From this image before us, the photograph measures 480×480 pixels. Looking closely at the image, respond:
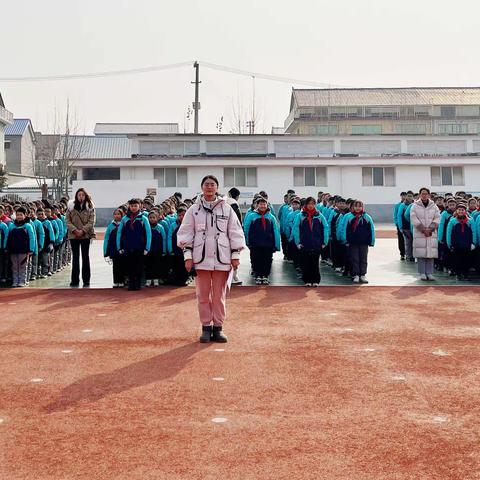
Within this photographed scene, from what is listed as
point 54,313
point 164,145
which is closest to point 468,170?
point 164,145

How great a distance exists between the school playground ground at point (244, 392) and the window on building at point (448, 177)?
31690 mm

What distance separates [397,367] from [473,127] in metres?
62.3

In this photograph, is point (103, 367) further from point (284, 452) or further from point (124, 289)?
point (124, 289)

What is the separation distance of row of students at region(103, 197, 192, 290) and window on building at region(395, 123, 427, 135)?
53.9 meters

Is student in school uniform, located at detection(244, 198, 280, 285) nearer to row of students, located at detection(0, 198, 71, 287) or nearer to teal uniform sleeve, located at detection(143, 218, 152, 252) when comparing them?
teal uniform sleeve, located at detection(143, 218, 152, 252)

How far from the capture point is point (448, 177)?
135 ft

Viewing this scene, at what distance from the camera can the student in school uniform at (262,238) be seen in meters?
13.6

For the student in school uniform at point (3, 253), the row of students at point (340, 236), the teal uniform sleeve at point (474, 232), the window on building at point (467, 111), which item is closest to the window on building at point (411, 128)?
the window on building at point (467, 111)

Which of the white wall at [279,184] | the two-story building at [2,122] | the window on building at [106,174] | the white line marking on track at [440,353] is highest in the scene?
the two-story building at [2,122]

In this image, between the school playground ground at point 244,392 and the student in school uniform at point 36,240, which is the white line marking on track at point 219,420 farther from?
the student in school uniform at point 36,240

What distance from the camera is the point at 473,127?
6419 cm

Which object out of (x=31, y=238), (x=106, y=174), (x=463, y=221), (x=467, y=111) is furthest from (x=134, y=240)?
(x=467, y=111)

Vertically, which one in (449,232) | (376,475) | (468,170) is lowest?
(376,475)

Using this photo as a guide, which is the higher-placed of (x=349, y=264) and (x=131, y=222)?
(x=131, y=222)
